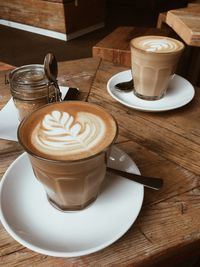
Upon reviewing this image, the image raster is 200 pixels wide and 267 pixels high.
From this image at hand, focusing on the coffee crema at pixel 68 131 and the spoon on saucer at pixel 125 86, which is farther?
the spoon on saucer at pixel 125 86

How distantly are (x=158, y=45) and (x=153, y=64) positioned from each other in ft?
0.31

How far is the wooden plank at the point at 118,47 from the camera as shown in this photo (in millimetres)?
1287

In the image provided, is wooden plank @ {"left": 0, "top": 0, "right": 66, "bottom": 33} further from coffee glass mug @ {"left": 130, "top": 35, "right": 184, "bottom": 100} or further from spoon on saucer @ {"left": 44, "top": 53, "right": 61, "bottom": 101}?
spoon on saucer @ {"left": 44, "top": 53, "right": 61, "bottom": 101}

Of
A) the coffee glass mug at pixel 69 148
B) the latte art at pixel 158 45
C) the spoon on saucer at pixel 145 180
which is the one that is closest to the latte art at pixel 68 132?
the coffee glass mug at pixel 69 148

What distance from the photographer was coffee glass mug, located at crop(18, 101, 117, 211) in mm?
423

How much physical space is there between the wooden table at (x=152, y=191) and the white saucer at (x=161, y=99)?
0.07 feet

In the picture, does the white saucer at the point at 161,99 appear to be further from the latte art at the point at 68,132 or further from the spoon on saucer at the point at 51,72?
the latte art at the point at 68,132

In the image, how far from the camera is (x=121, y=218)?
469 mm

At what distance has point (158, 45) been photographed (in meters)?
0.82

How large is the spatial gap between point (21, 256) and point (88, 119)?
25cm

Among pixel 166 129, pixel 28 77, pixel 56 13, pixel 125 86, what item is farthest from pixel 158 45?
pixel 56 13

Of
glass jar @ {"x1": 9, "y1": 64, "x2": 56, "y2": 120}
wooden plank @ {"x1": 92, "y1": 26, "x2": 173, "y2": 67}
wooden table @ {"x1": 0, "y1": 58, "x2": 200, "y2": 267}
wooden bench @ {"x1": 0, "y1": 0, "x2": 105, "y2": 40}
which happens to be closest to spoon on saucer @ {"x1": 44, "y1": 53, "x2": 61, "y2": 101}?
glass jar @ {"x1": 9, "y1": 64, "x2": 56, "y2": 120}

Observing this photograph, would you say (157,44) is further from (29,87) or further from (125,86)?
(29,87)

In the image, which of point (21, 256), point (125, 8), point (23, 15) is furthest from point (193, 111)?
point (125, 8)
